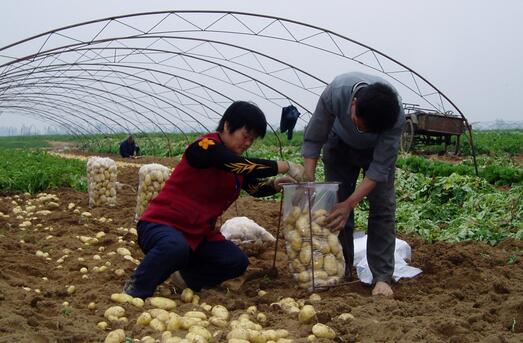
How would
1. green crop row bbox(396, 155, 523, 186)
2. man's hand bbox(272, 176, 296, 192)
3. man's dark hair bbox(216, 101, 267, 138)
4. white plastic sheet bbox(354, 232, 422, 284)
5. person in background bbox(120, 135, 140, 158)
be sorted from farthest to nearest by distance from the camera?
person in background bbox(120, 135, 140, 158) → green crop row bbox(396, 155, 523, 186) → white plastic sheet bbox(354, 232, 422, 284) → man's hand bbox(272, 176, 296, 192) → man's dark hair bbox(216, 101, 267, 138)

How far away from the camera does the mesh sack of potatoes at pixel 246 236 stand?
5.14 metres

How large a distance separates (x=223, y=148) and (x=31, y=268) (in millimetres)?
1867

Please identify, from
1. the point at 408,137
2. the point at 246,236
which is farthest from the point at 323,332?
the point at 408,137

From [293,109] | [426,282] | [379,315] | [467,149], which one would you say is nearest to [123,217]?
[293,109]

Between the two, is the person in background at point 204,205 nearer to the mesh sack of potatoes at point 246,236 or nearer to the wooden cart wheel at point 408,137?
the mesh sack of potatoes at point 246,236

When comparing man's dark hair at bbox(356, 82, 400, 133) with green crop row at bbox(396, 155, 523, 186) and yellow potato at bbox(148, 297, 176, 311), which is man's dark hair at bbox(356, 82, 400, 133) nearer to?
yellow potato at bbox(148, 297, 176, 311)

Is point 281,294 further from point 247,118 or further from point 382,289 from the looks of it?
point 247,118

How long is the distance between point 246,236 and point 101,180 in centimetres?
294

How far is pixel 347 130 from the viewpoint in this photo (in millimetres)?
3869

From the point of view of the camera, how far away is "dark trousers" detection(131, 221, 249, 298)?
140 inches

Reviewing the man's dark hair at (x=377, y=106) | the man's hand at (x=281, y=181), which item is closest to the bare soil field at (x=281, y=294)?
the man's hand at (x=281, y=181)

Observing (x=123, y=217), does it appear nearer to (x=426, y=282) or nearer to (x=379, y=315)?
(x=426, y=282)

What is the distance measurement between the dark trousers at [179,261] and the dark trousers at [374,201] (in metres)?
0.87

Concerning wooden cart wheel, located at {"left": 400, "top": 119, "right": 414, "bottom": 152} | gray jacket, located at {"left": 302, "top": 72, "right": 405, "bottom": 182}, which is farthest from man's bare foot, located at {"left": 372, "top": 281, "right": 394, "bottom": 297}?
wooden cart wheel, located at {"left": 400, "top": 119, "right": 414, "bottom": 152}
